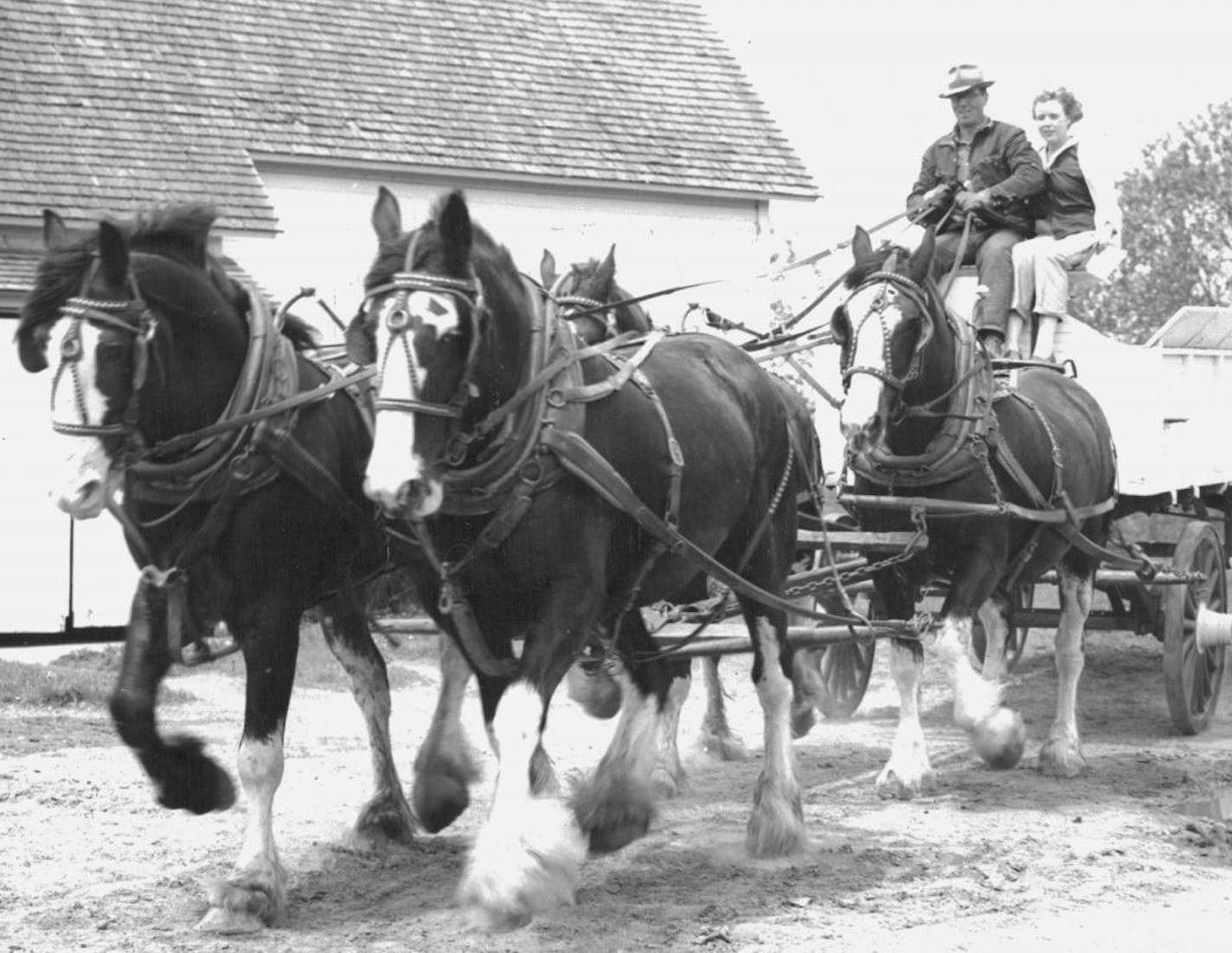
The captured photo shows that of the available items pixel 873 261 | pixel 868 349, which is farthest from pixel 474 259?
pixel 873 261

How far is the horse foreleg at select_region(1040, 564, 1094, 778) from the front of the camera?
9.05m

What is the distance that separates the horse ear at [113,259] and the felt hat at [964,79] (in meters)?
5.13

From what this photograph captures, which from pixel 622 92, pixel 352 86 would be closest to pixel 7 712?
pixel 352 86

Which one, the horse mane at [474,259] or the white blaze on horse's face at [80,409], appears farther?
the horse mane at [474,259]

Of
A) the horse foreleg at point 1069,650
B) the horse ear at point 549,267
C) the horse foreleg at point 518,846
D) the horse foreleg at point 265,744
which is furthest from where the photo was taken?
the horse foreleg at point 1069,650

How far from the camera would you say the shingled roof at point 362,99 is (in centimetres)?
1719

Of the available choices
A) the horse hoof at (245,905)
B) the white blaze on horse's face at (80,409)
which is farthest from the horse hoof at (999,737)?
the white blaze on horse's face at (80,409)

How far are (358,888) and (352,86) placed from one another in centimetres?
1430

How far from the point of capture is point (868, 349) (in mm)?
7762

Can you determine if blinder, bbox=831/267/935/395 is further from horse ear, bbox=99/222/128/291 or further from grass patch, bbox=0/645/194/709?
grass patch, bbox=0/645/194/709

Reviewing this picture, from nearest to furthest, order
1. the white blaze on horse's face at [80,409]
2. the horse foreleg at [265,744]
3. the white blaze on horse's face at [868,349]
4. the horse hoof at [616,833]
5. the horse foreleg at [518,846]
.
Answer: the horse foreleg at [518,846] < the white blaze on horse's face at [80,409] < the horse foreleg at [265,744] < the horse hoof at [616,833] < the white blaze on horse's face at [868,349]

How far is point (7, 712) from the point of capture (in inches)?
433

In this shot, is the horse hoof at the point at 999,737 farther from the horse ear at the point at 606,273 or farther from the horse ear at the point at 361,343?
the horse ear at the point at 361,343

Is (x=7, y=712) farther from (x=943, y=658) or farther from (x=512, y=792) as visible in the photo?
(x=512, y=792)
